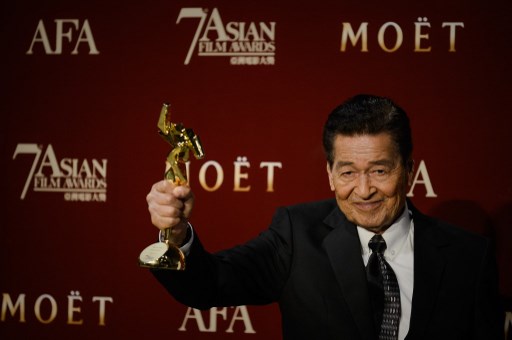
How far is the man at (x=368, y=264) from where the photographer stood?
1.64m

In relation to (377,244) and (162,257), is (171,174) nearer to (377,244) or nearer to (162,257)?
(162,257)

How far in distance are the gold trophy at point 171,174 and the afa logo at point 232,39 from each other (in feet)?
4.42

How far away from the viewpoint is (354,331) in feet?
5.37

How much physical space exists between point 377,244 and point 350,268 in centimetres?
12

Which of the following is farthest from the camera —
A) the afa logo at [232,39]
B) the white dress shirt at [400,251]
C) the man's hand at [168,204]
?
the afa logo at [232,39]

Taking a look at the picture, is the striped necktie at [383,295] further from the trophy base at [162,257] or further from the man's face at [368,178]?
the trophy base at [162,257]

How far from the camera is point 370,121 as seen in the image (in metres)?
1.66

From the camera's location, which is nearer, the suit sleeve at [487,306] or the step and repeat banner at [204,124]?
the suit sleeve at [487,306]

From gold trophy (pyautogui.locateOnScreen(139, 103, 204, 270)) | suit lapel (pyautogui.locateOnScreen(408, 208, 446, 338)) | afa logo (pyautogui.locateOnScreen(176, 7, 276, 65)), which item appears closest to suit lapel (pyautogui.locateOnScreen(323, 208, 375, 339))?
suit lapel (pyautogui.locateOnScreen(408, 208, 446, 338))

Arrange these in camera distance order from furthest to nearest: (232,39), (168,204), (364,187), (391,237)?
1. (232,39)
2. (391,237)
3. (364,187)
4. (168,204)

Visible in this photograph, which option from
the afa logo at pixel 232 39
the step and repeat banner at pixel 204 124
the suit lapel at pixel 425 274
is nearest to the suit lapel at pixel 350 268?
the suit lapel at pixel 425 274

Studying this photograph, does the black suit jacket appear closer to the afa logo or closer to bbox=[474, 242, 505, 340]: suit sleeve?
bbox=[474, 242, 505, 340]: suit sleeve

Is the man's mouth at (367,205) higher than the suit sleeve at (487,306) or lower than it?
higher

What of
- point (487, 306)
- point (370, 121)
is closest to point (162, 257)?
point (370, 121)
